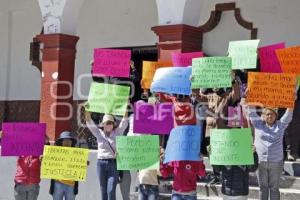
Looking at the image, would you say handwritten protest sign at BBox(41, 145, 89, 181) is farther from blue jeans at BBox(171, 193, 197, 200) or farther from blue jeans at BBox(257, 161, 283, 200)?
blue jeans at BBox(257, 161, 283, 200)

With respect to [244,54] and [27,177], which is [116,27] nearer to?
[27,177]

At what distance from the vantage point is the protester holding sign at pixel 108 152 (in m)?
7.57

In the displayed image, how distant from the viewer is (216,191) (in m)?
8.21

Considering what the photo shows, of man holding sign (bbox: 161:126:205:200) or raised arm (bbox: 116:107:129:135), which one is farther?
raised arm (bbox: 116:107:129:135)

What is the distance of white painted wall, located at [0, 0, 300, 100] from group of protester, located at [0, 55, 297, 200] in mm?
1928

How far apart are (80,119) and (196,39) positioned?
4193 millimetres

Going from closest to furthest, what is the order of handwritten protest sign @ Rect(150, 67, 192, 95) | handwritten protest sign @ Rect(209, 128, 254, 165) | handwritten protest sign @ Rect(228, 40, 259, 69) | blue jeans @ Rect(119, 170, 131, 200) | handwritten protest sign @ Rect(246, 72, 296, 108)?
handwritten protest sign @ Rect(209, 128, 254, 165), handwritten protest sign @ Rect(246, 72, 296, 108), handwritten protest sign @ Rect(228, 40, 259, 69), handwritten protest sign @ Rect(150, 67, 192, 95), blue jeans @ Rect(119, 170, 131, 200)

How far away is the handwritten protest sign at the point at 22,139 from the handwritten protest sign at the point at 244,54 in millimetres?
2444

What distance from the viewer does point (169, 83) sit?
714 cm

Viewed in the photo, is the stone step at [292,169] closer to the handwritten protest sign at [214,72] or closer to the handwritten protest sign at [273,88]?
the handwritten protest sign at [273,88]

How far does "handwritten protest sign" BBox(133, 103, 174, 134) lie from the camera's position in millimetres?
7195

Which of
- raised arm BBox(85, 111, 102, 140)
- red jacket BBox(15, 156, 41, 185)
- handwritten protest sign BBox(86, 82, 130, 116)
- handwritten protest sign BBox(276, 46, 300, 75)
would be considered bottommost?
red jacket BBox(15, 156, 41, 185)

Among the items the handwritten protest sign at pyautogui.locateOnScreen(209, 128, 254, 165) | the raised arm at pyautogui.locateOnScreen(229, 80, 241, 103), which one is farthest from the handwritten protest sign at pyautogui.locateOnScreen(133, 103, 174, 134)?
the handwritten protest sign at pyautogui.locateOnScreen(209, 128, 254, 165)

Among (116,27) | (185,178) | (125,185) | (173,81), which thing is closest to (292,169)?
(125,185)
